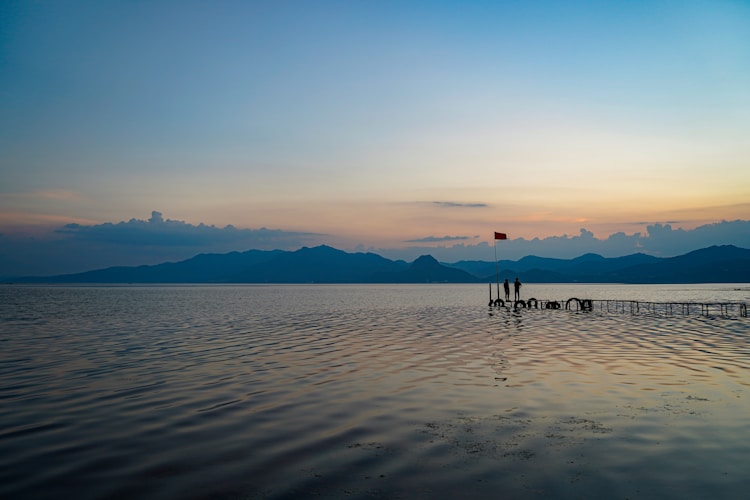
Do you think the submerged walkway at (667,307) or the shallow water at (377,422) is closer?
the shallow water at (377,422)

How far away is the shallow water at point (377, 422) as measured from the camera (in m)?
9.78

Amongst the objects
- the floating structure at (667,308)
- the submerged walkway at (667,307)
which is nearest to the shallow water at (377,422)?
the floating structure at (667,308)

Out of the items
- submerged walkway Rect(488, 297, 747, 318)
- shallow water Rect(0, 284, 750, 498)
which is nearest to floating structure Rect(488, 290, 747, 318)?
submerged walkway Rect(488, 297, 747, 318)

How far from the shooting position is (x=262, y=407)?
16125mm

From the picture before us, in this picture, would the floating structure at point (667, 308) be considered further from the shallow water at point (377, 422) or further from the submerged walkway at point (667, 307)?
the shallow water at point (377, 422)

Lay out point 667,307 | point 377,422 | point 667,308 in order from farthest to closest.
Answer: point 667,307, point 667,308, point 377,422

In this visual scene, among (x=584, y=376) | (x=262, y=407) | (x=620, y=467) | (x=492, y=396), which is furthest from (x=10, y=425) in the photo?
(x=584, y=376)

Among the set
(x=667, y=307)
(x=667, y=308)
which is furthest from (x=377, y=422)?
(x=667, y=307)

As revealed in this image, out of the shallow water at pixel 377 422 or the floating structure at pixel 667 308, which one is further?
the floating structure at pixel 667 308

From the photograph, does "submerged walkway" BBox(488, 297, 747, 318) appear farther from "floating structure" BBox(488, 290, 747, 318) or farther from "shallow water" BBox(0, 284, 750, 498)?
"shallow water" BBox(0, 284, 750, 498)

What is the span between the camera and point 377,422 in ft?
46.9

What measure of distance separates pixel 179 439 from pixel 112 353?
18938 mm

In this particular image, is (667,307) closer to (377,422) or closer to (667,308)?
(667,308)

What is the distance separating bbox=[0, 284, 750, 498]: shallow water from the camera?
9.78 metres
